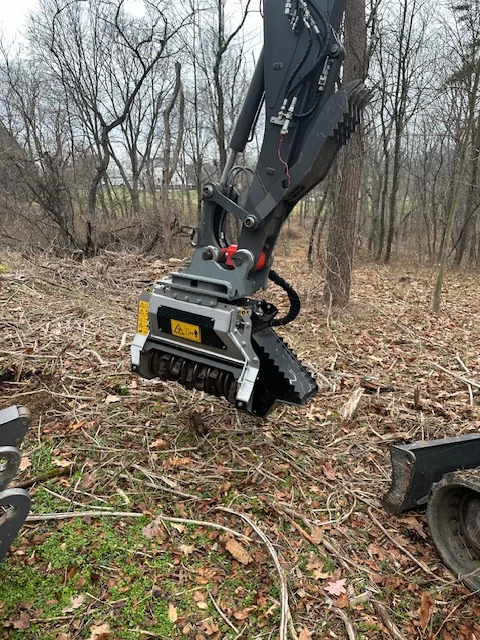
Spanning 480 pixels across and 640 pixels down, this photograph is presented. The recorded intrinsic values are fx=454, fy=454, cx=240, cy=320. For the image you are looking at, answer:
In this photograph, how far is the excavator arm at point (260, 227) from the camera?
9.58 feet

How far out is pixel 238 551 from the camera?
8.55 feet

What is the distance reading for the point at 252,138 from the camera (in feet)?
11.2

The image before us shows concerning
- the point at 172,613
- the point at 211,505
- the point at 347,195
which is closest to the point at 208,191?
the point at 211,505

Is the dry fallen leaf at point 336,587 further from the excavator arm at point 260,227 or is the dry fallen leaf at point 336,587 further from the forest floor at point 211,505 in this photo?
the excavator arm at point 260,227

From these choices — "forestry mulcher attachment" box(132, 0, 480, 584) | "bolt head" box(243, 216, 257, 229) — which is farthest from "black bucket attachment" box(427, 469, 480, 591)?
"bolt head" box(243, 216, 257, 229)

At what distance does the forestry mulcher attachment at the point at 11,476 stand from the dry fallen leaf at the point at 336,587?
63.4 inches

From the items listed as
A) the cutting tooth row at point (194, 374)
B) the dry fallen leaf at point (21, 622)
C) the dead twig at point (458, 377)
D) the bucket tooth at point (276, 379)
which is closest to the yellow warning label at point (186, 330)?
the cutting tooth row at point (194, 374)

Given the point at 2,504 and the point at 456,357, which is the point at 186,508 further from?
the point at 456,357

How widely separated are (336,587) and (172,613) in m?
0.88

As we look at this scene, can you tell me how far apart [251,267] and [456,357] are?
3921 millimetres

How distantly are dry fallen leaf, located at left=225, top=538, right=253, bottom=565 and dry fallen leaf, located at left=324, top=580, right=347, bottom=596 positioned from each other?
44 centimetres

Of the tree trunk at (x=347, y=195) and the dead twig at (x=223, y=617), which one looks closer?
the dead twig at (x=223, y=617)

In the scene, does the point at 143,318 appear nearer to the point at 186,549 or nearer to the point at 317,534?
the point at 186,549

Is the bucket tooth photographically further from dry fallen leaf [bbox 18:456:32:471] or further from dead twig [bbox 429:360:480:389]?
dead twig [bbox 429:360:480:389]
